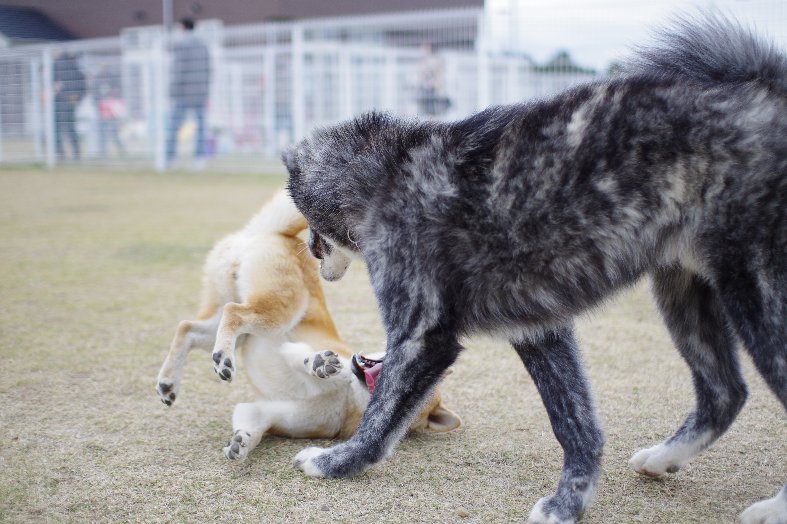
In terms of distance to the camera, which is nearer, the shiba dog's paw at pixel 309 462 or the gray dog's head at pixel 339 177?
the shiba dog's paw at pixel 309 462

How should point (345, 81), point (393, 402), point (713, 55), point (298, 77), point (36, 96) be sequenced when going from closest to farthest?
point (713, 55), point (393, 402), point (298, 77), point (345, 81), point (36, 96)

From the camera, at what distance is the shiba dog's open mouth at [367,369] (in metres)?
3.03

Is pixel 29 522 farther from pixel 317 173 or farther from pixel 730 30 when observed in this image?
pixel 730 30

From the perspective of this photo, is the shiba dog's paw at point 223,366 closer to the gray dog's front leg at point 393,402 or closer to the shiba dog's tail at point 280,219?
the gray dog's front leg at point 393,402

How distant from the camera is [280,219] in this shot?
141 inches

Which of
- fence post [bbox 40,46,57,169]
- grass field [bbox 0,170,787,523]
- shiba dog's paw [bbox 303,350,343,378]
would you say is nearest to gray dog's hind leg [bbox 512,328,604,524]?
grass field [bbox 0,170,787,523]

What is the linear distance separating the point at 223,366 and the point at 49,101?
45.1 feet

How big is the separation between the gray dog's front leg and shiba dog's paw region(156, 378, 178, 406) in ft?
2.63

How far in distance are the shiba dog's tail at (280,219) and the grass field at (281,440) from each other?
76 cm

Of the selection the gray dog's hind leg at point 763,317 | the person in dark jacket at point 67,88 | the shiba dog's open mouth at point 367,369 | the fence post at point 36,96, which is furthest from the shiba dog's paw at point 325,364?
the fence post at point 36,96

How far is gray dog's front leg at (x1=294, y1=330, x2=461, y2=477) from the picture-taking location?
2510mm

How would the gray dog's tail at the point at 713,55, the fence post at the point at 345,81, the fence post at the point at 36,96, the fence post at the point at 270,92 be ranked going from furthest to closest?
1. the fence post at the point at 36,96
2. the fence post at the point at 270,92
3. the fence post at the point at 345,81
4. the gray dog's tail at the point at 713,55

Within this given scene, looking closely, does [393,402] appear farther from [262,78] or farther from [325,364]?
[262,78]

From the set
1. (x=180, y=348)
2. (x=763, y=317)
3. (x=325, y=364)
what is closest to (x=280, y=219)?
(x=180, y=348)
